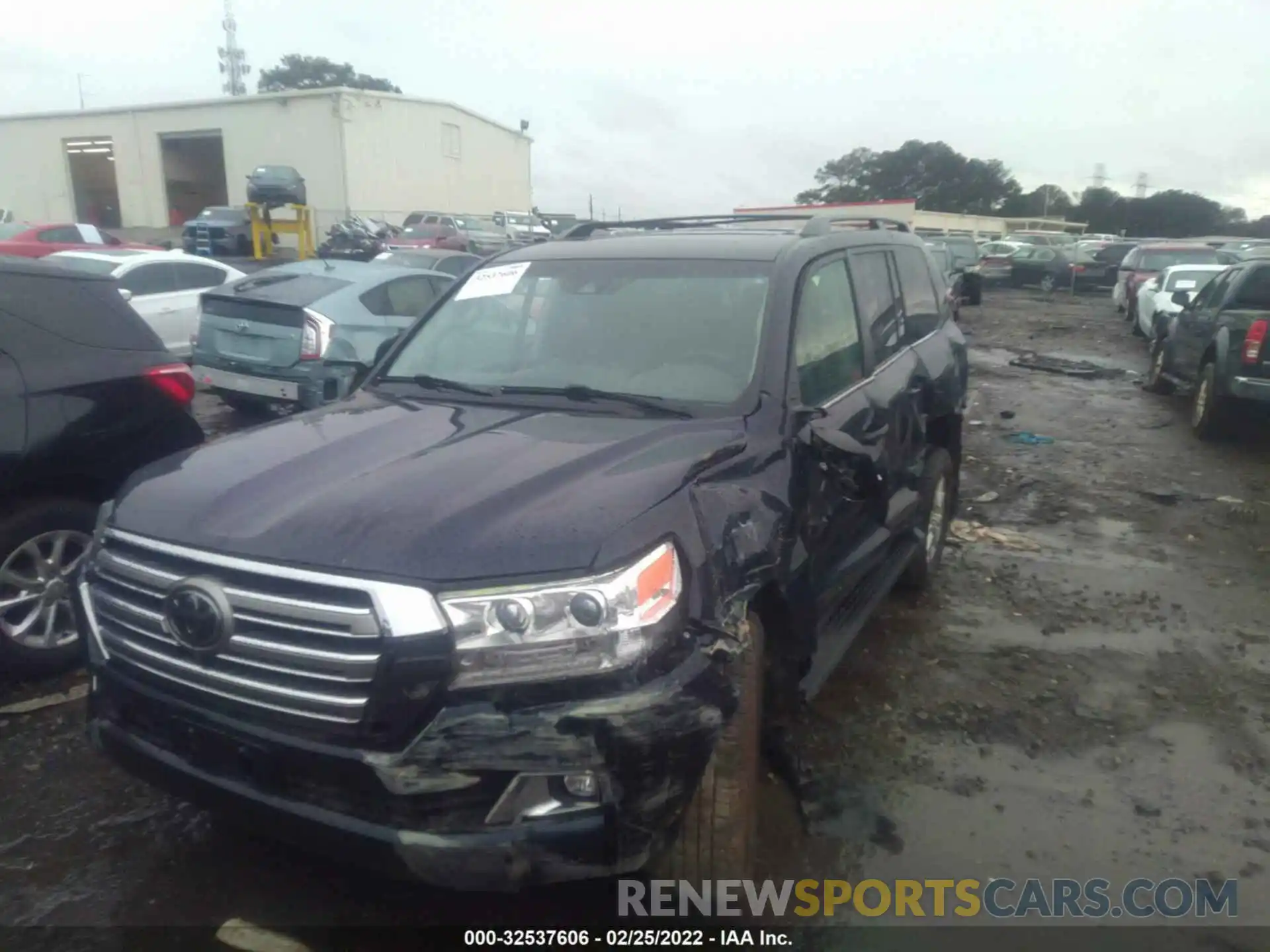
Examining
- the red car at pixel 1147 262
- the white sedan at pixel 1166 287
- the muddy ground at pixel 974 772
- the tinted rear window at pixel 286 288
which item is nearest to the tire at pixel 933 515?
the muddy ground at pixel 974 772

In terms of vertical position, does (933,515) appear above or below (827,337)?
below

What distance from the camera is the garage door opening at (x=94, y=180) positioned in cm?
4347

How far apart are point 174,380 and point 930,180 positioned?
79.4 metres

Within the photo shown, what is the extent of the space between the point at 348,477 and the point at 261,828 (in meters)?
0.92

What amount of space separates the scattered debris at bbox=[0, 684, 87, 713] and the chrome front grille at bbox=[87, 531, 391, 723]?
1.71 m

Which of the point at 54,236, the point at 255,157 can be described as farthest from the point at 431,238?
the point at 255,157

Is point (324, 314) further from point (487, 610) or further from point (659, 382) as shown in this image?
point (487, 610)

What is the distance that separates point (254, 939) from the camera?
2797 mm

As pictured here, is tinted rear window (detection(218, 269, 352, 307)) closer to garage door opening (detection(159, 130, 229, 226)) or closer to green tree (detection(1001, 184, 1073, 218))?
garage door opening (detection(159, 130, 229, 226))

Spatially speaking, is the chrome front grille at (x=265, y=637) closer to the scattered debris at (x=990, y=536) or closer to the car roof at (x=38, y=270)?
the car roof at (x=38, y=270)

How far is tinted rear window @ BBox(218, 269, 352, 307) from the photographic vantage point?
28.7 ft

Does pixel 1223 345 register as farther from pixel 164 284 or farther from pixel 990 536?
pixel 164 284

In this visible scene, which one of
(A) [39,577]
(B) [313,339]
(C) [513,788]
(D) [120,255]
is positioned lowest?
(A) [39,577]

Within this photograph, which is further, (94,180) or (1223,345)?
(94,180)
